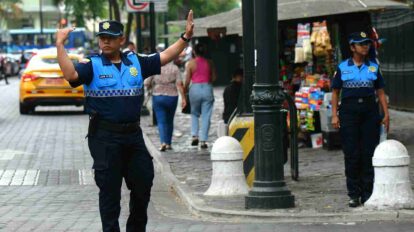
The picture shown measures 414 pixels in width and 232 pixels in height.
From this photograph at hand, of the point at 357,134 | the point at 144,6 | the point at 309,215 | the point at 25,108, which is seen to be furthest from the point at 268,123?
the point at 25,108

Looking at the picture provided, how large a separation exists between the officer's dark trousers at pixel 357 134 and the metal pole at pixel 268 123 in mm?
618

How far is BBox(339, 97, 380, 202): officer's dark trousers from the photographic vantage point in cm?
1016

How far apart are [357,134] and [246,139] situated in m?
2.14

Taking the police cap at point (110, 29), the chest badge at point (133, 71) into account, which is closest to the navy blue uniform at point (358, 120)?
the chest badge at point (133, 71)

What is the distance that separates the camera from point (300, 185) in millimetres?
12266

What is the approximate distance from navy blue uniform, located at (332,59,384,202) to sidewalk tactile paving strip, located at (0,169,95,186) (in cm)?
427

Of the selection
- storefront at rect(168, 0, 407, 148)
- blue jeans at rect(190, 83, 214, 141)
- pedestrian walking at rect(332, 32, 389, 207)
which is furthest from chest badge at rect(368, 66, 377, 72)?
blue jeans at rect(190, 83, 214, 141)

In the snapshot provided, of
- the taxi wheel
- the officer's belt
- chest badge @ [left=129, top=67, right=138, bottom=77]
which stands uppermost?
chest badge @ [left=129, top=67, right=138, bottom=77]

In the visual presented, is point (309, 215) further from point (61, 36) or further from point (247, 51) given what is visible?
point (61, 36)

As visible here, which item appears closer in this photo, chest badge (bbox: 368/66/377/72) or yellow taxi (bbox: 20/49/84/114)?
chest badge (bbox: 368/66/377/72)

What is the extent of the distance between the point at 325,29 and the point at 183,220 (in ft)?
24.5

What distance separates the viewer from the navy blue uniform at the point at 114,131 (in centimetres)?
763

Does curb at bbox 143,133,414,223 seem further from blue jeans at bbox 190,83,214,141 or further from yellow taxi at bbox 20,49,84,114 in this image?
yellow taxi at bbox 20,49,84,114

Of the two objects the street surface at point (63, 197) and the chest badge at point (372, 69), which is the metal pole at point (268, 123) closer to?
the street surface at point (63, 197)
